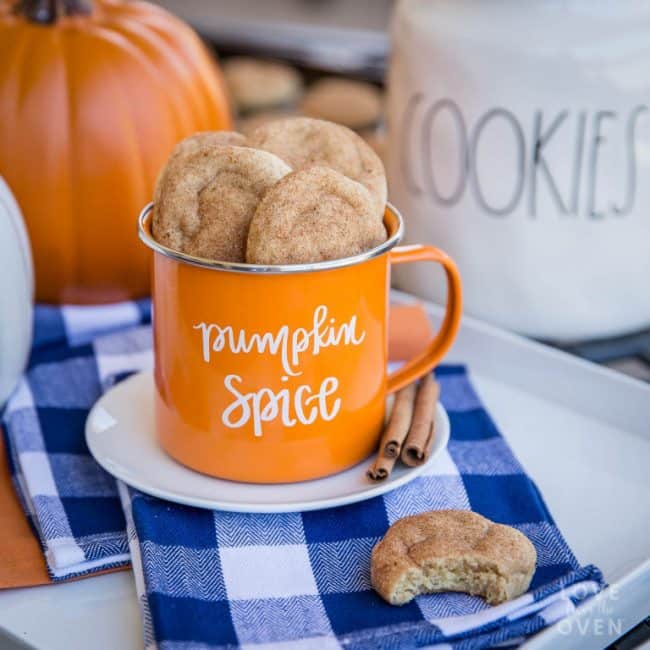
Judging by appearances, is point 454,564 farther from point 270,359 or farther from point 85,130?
point 85,130

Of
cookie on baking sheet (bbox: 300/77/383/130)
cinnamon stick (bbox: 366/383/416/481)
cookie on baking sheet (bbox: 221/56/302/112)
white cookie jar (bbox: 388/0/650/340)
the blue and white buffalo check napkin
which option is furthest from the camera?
cookie on baking sheet (bbox: 221/56/302/112)

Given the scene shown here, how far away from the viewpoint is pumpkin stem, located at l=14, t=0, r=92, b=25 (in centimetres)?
85

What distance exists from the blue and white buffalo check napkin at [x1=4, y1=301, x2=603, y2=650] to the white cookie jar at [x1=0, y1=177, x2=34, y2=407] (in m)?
0.03

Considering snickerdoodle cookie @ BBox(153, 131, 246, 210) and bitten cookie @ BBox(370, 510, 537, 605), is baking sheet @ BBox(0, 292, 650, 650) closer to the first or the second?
bitten cookie @ BBox(370, 510, 537, 605)

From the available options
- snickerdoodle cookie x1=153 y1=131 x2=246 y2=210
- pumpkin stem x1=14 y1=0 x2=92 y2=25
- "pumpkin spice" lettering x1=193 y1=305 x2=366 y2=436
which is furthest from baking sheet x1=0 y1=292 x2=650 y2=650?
pumpkin stem x1=14 y1=0 x2=92 y2=25

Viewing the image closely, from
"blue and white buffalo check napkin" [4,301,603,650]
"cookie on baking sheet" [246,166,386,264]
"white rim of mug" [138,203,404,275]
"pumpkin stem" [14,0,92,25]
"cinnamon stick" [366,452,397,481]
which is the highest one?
"pumpkin stem" [14,0,92,25]

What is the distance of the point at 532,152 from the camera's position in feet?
2.43

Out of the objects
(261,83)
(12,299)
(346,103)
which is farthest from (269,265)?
(261,83)

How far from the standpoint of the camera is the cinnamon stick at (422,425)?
0.58 meters

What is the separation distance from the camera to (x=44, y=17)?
33.4 inches

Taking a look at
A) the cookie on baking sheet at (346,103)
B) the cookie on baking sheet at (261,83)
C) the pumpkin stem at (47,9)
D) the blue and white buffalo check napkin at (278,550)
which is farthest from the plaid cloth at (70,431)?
the cookie on baking sheet at (261,83)

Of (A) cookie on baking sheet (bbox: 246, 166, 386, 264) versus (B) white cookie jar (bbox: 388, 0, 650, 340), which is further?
(B) white cookie jar (bbox: 388, 0, 650, 340)

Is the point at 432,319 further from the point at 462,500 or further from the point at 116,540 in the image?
the point at 116,540

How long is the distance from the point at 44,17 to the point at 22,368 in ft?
1.11
